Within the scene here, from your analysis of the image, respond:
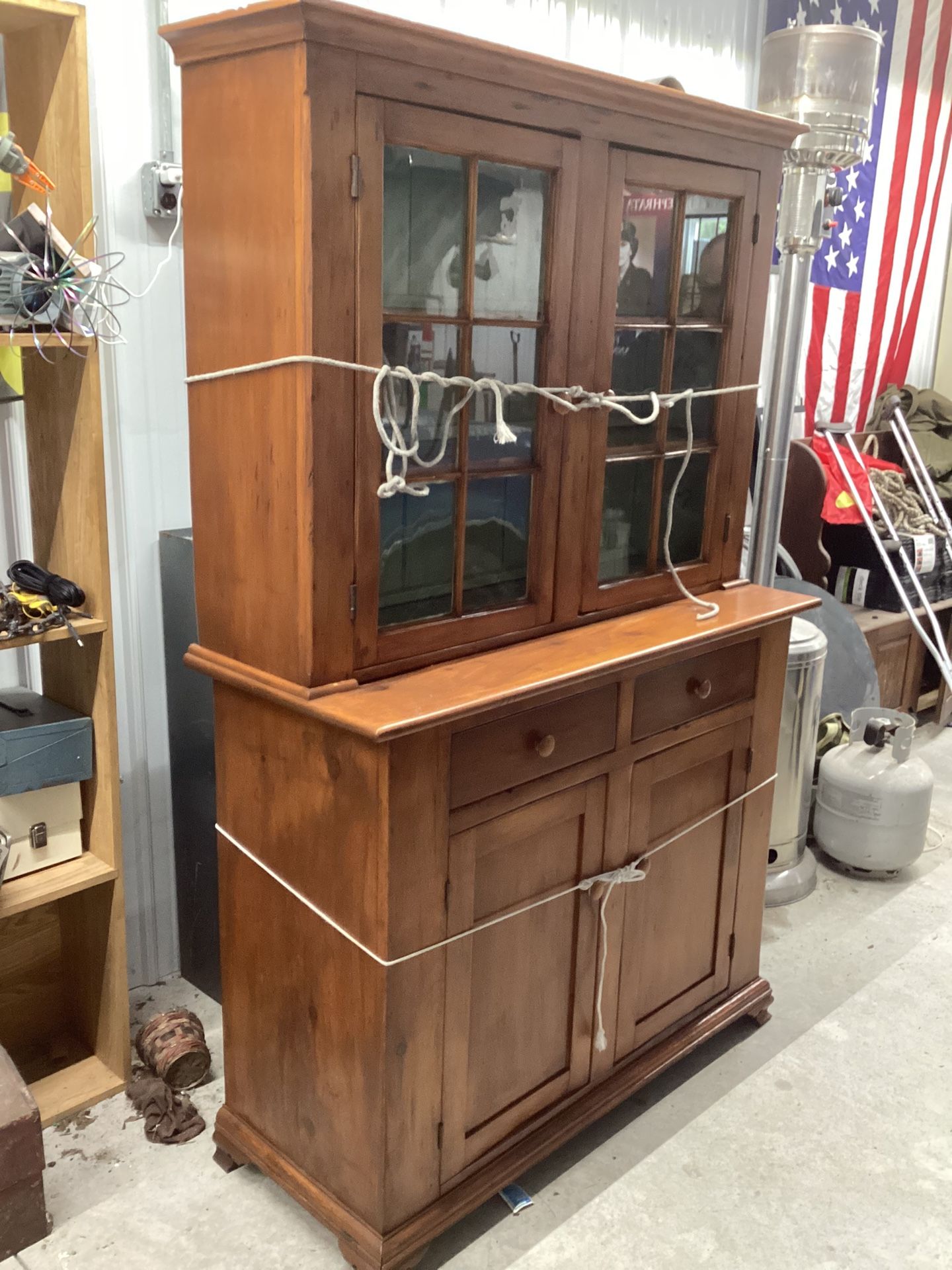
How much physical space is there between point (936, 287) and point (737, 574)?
3.23 m

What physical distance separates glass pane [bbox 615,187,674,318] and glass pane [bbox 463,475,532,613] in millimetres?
386

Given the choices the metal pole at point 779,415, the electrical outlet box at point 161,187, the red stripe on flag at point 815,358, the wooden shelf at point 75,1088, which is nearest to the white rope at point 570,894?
the wooden shelf at point 75,1088

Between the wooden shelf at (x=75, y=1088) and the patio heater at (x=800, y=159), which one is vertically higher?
the patio heater at (x=800, y=159)

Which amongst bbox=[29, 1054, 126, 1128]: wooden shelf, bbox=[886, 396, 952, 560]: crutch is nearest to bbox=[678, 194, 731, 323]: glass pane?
bbox=[29, 1054, 126, 1128]: wooden shelf

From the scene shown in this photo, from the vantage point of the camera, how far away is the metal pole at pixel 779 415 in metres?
2.86

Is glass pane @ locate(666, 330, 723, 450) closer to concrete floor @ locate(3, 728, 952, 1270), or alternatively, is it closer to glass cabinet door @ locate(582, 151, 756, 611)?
glass cabinet door @ locate(582, 151, 756, 611)

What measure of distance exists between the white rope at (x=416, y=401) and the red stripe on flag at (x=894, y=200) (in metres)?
2.93

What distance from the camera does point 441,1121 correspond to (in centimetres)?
177

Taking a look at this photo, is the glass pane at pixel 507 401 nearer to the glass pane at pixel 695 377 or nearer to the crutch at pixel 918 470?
the glass pane at pixel 695 377

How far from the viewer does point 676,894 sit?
2180 mm

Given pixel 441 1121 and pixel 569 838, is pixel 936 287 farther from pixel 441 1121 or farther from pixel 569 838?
pixel 441 1121

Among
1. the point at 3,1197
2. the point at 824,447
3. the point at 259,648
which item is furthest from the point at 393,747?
the point at 824,447

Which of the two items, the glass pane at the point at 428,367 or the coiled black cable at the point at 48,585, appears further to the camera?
the coiled black cable at the point at 48,585

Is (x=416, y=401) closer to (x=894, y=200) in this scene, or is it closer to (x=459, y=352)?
(x=459, y=352)
